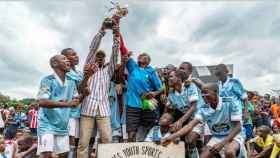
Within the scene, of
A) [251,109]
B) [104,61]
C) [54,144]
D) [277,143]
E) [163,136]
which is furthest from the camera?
[251,109]

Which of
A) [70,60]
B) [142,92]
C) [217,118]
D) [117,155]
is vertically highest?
[70,60]

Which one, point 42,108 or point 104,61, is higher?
point 104,61

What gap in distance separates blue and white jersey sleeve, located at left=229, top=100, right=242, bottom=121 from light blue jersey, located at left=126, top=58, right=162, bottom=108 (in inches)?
66.1

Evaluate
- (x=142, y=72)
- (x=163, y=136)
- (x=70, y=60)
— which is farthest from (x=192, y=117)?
(x=70, y=60)

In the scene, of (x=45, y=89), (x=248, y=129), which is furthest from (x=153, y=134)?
(x=248, y=129)

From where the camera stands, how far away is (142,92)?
720 centimetres

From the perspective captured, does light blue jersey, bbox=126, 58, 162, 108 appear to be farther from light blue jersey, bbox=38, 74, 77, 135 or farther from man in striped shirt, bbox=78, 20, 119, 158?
light blue jersey, bbox=38, 74, 77, 135

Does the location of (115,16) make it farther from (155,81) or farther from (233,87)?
(233,87)

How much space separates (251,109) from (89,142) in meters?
7.33

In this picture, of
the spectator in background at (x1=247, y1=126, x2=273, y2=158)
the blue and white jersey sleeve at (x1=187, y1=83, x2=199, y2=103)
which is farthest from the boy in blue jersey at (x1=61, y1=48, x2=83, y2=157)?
the spectator in background at (x1=247, y1=126, x2=273, y2=158)

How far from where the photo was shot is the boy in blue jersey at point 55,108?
18.6 ft

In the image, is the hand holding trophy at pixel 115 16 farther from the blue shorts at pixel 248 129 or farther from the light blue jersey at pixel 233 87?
the blue shorts at pixel 248 129

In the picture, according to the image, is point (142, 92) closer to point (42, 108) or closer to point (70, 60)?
point (70, 60)

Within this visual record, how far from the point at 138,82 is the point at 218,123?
171 cm
